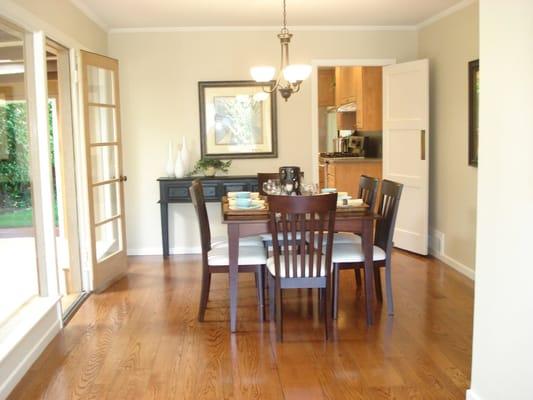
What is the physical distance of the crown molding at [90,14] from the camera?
471 centimetres

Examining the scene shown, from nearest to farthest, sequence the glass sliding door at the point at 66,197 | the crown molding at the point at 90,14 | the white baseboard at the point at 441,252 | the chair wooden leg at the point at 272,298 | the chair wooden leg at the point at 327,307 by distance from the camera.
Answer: the chair wooden leg at the point at 327,307
the chair wooden leg at the point at 272,298
the glass sliding door at the point at 66,197
the crown molding at the point at 90,14
the white baseboard at the point at 441,252

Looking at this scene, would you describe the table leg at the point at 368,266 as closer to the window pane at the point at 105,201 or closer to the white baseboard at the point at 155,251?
the window pane at the point at 105,201

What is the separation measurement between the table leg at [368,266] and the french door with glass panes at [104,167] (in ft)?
7.67

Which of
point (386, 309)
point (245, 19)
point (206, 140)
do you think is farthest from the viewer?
point (206, 140)

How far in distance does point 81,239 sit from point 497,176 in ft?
11.5

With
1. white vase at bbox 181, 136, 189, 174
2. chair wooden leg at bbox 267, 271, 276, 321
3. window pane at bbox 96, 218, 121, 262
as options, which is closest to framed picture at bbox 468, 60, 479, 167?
chair wooden leg at bbox 267, 271, 276, 321

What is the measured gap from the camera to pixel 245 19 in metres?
5.64

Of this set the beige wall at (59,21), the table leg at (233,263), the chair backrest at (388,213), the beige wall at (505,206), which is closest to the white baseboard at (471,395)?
the beige wall at (505,206)

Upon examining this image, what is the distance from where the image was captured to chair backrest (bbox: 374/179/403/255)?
12.6 ft

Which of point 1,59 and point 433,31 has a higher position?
point 433,31

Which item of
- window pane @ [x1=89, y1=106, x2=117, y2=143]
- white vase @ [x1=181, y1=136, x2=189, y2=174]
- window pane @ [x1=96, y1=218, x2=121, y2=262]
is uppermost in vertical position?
window pane @ [x1=89, y1=106, x2=117, y2=143]

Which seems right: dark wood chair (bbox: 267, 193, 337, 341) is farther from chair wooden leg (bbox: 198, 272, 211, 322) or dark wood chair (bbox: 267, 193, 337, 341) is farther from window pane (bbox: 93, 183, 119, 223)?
window pane (bbox: 93, 183, 119, 223)

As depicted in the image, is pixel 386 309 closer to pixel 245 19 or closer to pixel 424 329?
pixel 424 329

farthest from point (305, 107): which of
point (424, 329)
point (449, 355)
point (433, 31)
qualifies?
point (449, 355)
